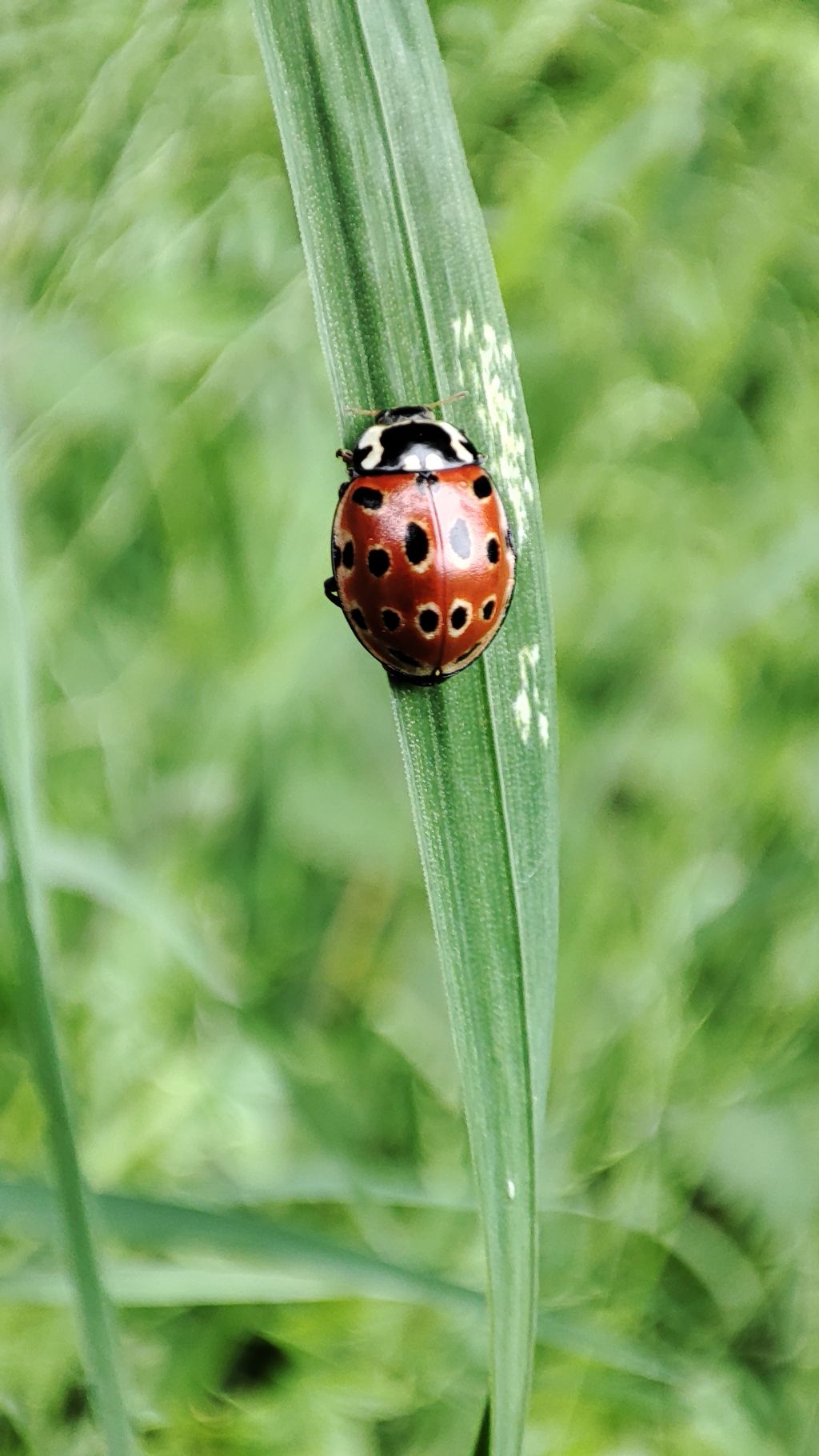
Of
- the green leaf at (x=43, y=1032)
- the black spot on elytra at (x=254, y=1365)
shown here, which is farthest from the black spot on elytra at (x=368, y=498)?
the black spot on elytra at (x=254, y=1365)

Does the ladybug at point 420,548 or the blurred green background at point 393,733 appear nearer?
the ladybug at point 420,548

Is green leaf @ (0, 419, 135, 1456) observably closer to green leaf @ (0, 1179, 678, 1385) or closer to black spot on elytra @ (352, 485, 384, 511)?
green leaf @ (0, 1179, 678, 1385)

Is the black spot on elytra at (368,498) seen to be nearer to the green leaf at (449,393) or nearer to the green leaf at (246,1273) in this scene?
the green leaf at (449,393)

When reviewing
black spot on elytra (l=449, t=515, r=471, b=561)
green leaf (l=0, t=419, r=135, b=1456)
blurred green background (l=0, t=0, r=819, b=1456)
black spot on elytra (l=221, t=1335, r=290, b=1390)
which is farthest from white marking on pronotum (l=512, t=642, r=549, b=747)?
black spot on elytra (l=221, t=1335, r=290, b=1390)

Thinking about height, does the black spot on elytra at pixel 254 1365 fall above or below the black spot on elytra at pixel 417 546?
below

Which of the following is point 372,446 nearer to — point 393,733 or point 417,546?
point 417,546

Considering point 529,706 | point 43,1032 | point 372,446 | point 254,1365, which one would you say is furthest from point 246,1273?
point 372,446

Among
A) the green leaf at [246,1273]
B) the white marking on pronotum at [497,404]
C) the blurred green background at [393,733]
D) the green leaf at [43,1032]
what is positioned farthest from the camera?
the blurred green background at [393,733]
